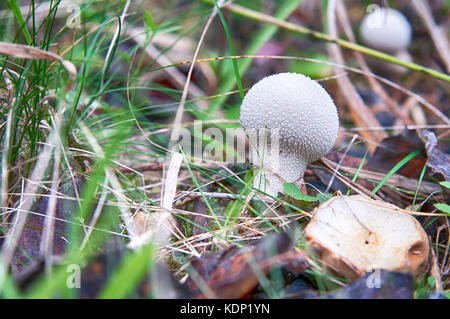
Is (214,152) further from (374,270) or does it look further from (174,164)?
(374,270)

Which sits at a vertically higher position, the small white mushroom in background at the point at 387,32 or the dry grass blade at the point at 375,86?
the small white mushroom in background at the point at 387,32

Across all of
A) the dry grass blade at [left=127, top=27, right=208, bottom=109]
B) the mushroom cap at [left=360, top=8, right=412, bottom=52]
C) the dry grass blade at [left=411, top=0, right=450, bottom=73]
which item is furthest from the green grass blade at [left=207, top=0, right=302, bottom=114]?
the dry grass blade at [left=411, top=0, right=450, bottom=73]

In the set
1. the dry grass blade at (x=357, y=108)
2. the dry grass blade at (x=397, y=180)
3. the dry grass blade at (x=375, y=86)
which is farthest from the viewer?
the dry grass blade at (x=375, y=86)

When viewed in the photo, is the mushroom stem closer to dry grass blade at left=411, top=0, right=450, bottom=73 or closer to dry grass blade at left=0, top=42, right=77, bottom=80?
dry grass blade at left=0, top=42, right=77, bottom=80

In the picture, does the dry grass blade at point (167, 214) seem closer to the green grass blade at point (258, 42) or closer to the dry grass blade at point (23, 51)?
the dry grass blade at point (23, 51)

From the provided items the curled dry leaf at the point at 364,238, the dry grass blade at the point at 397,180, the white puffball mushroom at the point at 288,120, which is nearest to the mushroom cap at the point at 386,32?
the dry grass blade at the point at 397,180

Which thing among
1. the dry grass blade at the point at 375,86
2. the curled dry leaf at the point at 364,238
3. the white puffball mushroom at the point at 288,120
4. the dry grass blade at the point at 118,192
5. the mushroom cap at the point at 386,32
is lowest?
the curled dry leaf at the point at 364,238

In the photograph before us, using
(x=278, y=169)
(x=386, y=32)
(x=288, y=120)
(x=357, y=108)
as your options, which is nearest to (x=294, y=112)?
(x=288, y=120)
